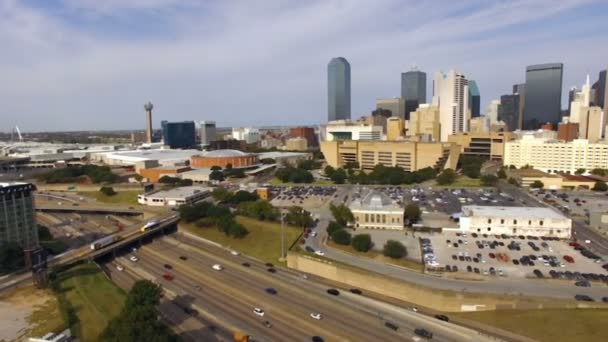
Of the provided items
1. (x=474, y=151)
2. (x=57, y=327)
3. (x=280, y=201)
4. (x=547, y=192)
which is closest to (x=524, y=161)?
(x=474, y=151)

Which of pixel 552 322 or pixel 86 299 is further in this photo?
pixel 86 299

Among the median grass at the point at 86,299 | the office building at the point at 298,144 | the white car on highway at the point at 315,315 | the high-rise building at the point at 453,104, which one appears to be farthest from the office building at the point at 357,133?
the white car on highway at the point at 315,315

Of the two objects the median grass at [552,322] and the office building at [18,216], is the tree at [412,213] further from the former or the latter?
the office building at [18,216]

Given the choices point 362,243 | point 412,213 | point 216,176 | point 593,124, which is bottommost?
point 362,243

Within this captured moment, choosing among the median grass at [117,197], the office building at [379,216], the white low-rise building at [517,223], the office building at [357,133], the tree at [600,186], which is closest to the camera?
the white low-rise building at [517,223]

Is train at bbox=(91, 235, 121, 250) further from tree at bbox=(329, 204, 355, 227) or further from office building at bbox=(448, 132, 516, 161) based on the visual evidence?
office building at bbox=(448, 132, 516, 161)

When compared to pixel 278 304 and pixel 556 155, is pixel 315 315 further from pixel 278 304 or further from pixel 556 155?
pixel 556 155

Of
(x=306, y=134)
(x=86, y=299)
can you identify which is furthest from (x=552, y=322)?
(x=306, y=134)
